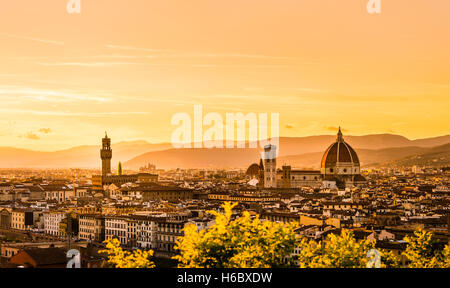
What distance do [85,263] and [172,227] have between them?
19.9ft

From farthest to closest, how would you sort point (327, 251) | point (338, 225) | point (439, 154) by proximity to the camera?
point (439, 154), point (338, 225), point (327, 251)

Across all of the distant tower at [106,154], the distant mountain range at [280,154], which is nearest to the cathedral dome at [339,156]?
the distant mountain range at [280,154]

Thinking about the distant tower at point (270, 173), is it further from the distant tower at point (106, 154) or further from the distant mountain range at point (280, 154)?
the distant tower at point (106, 154)

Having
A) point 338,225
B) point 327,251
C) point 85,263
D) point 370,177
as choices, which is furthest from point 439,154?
point 327,251

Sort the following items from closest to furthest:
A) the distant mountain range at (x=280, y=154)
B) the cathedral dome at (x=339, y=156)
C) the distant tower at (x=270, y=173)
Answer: the distant mountain range at (x=280, y=154) → the distant tower at (x=270, y=173) → the cathedral dome at (x=339, y=156)

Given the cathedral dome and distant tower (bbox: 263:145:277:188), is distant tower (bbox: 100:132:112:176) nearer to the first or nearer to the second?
distant tower (bbox: 263:145:277:188)

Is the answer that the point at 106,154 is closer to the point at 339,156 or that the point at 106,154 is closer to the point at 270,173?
the point at 270,173

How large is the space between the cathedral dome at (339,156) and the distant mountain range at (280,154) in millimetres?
767

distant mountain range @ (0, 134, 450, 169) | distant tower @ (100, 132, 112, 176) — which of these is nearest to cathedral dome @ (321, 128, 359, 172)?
distant mountain range @ (0, 134, 450, 169)

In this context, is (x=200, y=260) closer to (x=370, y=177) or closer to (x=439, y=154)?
(x=439, y=154)

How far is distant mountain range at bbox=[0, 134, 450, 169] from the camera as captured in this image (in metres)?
28.2

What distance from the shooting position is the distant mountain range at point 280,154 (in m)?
28.2
